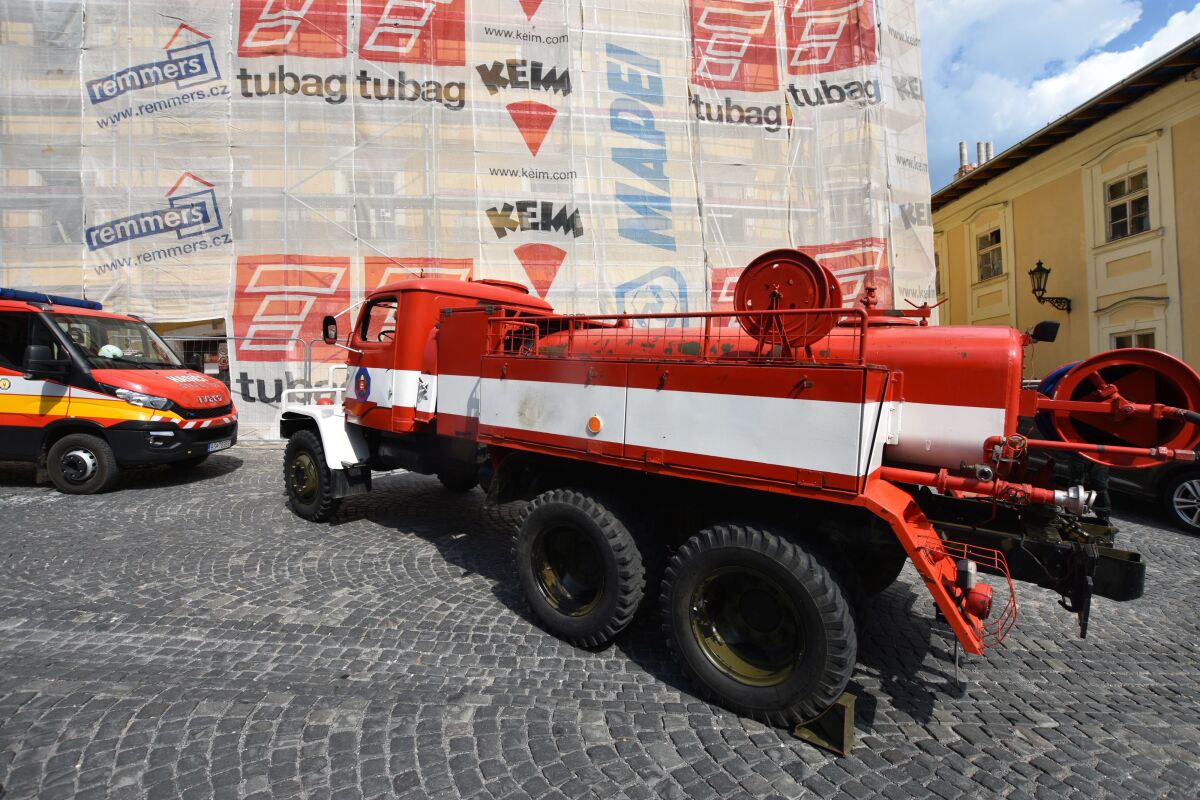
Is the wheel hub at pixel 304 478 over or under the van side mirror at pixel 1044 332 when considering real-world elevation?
under

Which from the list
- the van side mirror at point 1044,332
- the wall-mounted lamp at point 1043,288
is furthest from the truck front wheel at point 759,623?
the wall-mounted lamp at point 1043,288

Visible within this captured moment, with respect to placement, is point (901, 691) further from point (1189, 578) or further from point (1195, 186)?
point (1195, 186)

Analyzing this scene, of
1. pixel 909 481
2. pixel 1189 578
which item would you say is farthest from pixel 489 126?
pixel 1189 578

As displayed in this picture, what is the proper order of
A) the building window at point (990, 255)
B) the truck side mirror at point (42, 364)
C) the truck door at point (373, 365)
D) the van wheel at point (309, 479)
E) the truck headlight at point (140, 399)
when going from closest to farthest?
the truck door at point (373, 365), the van wheel at point (309, 479), the truck side mirror at point (42, 364), the truck headlight at point (140, 399), the building window at point (990, 255)

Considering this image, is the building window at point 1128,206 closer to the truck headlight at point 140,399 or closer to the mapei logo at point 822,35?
the mapei logo at point 822,35

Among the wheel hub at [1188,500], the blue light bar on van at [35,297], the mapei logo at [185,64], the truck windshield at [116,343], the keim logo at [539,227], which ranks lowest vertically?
the wheel hub at [1188,500]

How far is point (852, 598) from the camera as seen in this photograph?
2.61 m

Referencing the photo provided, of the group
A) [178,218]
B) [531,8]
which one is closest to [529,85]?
[531,8]

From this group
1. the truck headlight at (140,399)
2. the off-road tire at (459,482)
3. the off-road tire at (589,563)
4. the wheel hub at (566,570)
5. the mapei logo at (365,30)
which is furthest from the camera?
the mapei logo at (365,30)

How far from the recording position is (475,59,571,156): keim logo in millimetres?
11305

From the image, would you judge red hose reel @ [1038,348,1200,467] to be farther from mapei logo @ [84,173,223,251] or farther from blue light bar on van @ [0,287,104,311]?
mapei logo @ [84,173,223,251]

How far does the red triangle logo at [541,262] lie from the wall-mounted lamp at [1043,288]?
10.6 metres

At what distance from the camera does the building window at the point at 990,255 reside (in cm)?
1532

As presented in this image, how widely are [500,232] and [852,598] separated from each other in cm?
1023
